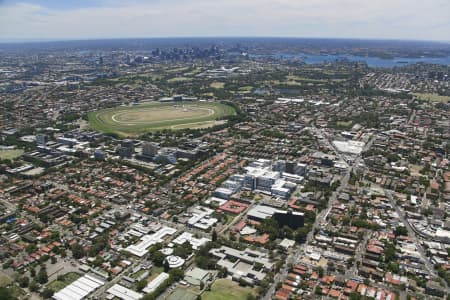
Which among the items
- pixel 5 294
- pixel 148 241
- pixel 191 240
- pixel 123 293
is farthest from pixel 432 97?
pixel 5 294

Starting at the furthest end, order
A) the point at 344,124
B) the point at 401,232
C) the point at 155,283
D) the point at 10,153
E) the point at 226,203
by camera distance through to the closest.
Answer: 1. the point at 344,124
2. the point at 10,153
3. the point at 226,203
4. the point at 401,232
5. the point at 155,283

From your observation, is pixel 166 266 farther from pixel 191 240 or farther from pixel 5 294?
pixel 5 294

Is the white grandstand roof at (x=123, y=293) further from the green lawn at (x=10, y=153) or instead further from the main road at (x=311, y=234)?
the green lawn at (x=10, y=153)

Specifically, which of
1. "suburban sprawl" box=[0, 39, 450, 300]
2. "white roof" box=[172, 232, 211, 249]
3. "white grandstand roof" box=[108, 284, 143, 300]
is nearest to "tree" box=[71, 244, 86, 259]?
"suburban sprawl" box=[0, 39, 450, 300]

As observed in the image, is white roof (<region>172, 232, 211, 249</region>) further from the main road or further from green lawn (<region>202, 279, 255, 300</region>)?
the main road

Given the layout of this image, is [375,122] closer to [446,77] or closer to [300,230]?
[300,230]

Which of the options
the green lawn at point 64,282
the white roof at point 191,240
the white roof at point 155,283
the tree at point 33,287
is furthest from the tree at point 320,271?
the tree at point 33,287

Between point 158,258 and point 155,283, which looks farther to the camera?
point 158,258
